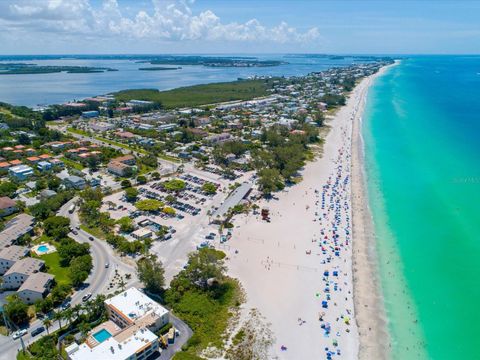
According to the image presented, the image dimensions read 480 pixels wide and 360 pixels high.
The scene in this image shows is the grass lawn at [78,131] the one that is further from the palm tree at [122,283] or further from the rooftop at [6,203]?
the palm tree at [122,283]

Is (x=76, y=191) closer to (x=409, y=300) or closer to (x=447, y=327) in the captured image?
(x=409, y=300)

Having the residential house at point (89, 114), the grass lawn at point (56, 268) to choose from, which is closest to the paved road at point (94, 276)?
the grass lawn at point (56, 268)

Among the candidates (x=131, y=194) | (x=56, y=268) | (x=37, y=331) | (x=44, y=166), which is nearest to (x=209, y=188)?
(x=131, y=194)

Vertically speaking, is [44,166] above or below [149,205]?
below

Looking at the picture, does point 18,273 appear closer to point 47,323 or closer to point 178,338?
point 47,323

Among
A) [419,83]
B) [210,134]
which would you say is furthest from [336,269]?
[419,83]

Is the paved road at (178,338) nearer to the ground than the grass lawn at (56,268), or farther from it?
farther from it

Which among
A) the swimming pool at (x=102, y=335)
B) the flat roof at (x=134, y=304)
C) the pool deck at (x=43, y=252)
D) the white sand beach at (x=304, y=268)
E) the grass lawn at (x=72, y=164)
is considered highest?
the flat roof at (x=134, y=304)
